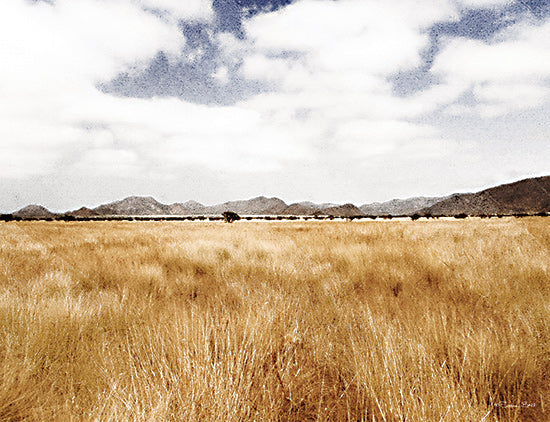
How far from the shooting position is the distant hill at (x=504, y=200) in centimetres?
14605

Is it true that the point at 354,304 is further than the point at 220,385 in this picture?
Yes

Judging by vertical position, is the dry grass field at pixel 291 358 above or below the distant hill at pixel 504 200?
below

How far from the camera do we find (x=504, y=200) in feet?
527

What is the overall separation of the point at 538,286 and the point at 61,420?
473cm

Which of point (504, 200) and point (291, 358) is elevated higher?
point (504, 200)

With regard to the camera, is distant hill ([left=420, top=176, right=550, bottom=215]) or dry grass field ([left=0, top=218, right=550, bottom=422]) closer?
dry grass field ([left=0, top=218, right=550, bottom=422])

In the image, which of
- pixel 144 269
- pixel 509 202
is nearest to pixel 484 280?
pixel 144 269

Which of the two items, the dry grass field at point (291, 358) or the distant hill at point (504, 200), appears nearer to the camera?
the dry grass field at point (291, 358)

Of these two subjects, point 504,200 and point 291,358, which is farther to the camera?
point 504,200

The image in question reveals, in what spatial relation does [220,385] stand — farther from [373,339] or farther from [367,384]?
[373,339]

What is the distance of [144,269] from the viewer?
5250mm

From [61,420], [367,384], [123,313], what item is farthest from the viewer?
[123,313]

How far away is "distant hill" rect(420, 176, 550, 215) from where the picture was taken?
146m

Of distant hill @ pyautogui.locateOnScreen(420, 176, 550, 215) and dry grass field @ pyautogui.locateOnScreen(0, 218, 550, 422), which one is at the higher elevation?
distant hill @ pyautogui.locateOnScreen(420, 176, 550, 215)
